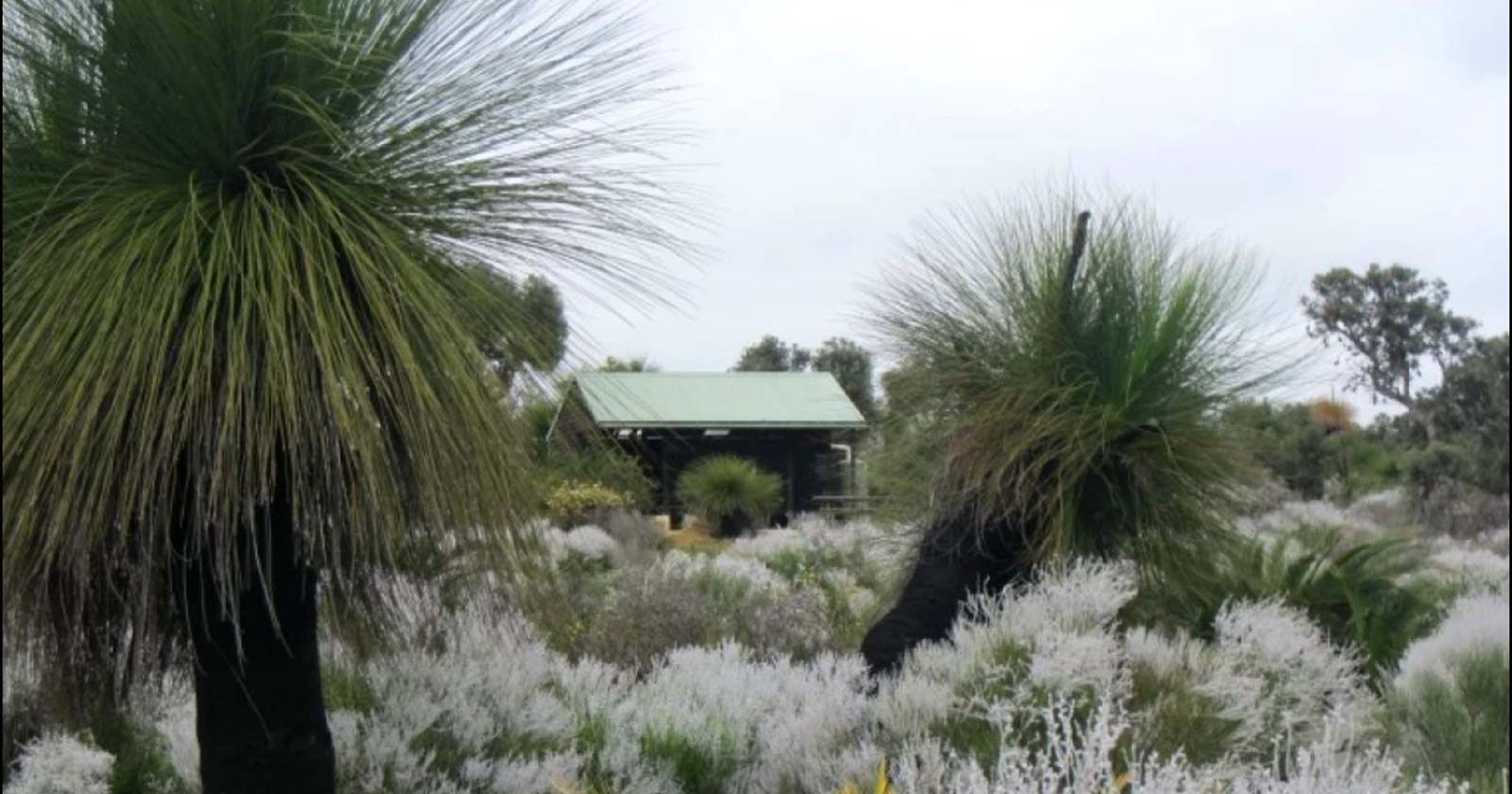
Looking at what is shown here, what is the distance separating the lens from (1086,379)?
629cm

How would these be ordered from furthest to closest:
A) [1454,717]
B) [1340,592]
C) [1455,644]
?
[1340,592] < [1455,644] < [1454,717]

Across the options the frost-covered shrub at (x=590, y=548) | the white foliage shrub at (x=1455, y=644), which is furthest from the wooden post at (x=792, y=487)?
the white foliage shrub at (x=1455, y=644)

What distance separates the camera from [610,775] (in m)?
5.68

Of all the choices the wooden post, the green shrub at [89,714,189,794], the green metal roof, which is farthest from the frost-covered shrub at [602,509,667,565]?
the green shrub at [89,714,189,794]

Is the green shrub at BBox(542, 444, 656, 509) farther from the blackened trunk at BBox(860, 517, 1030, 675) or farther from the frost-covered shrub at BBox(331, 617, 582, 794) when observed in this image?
the blackened trunk at BBox(860, 517, 1030, 675)

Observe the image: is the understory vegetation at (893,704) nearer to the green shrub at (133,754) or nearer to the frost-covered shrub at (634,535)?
the green shrub at (133,754)

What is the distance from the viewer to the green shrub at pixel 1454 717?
6077 millimetres

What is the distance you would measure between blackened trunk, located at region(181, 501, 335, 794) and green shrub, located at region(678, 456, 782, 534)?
13.9m

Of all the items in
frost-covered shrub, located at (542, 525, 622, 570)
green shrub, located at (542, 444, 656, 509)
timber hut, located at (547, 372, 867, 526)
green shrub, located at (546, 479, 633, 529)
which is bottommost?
frost-covered shrub, located at (542, 525, 622, 570)

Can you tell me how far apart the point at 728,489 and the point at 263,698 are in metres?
14.4

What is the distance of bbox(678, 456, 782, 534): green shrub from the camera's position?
1809 cm

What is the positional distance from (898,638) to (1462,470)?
21.4 m

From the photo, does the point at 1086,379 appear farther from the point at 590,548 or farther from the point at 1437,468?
the point at 1437,468

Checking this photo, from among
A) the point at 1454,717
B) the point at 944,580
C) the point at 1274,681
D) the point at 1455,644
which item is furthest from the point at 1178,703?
the point at 1455,644
